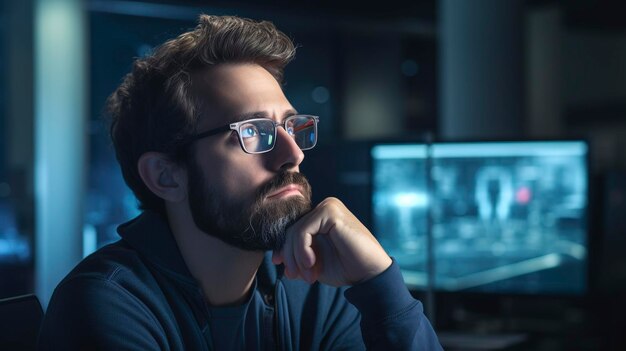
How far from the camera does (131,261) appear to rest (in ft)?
4.42

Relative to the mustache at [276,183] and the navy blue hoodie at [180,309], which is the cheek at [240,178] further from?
the navy blue hoodie at [180,309]

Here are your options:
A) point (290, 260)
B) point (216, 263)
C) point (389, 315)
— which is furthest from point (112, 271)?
point (389, 315)

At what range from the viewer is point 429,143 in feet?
7.68

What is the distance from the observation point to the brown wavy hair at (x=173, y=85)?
1.46m

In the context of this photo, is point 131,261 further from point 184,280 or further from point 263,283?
point 263,283

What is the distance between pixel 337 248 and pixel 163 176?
1.32 ft

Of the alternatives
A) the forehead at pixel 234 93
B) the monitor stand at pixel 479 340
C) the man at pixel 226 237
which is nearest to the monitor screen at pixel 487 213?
the monitor stand at pixel 479 340

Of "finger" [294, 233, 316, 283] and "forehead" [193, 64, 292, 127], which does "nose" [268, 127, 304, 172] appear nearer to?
"forehead" [193, 64, 292, 127]

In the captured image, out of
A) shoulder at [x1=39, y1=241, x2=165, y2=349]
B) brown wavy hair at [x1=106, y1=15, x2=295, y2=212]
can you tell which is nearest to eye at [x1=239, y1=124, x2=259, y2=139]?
brown wavy hair at [x1=106, y1=15, x2=295, y2=212]

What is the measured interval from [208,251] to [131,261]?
0.55ft

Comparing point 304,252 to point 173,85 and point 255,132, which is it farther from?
point 173,85

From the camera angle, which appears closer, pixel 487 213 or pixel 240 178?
pixel 240 178

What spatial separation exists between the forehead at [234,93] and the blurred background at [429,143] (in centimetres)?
21

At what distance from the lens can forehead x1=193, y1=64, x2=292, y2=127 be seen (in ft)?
4.72
